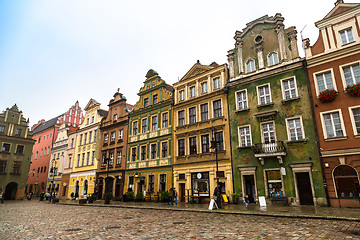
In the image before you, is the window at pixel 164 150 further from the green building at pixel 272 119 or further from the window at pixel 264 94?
the window at pixel 264 94

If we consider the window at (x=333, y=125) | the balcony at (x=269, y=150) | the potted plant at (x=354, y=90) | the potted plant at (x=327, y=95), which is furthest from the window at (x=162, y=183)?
the potted plant at (x=354, y=90)

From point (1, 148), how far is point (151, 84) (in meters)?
33.8

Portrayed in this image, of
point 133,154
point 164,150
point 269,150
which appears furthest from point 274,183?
point 133,154

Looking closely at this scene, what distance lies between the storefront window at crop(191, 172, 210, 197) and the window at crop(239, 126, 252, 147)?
5.16m

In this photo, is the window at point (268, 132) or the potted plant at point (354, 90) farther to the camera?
the window at point (268, 132)

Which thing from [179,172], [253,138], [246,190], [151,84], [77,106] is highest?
[77,106]

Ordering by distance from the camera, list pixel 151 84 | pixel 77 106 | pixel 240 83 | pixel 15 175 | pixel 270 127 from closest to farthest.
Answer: pixel 270 127, pixel 240 83, pixel 151 84, pixel 15 175, pixel 77 106

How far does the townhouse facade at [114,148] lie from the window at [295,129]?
22.6 m

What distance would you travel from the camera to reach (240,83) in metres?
25.2

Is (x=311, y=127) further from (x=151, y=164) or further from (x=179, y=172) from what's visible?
(x=151, y=164)

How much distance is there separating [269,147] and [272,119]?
Result: 8.59 ft

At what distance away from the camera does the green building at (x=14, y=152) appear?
4604cm

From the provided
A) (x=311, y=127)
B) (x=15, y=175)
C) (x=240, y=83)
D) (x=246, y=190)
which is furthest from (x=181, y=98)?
(x=15, y=175)

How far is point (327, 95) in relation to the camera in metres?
19.3
